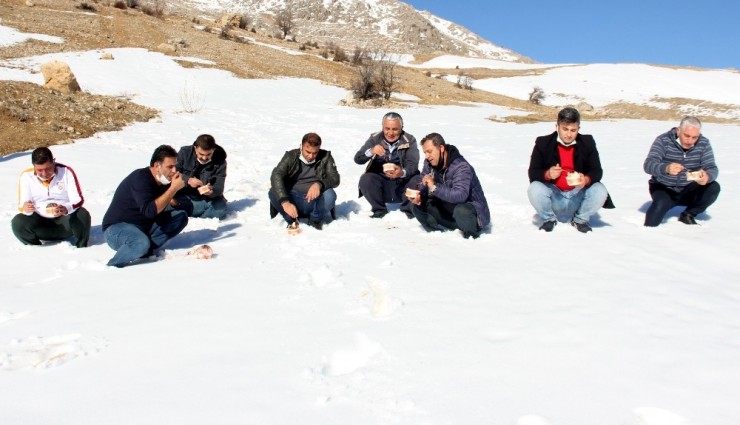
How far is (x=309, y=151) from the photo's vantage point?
529cm

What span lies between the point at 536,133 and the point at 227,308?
10606 millimetres

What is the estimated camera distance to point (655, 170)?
511cm

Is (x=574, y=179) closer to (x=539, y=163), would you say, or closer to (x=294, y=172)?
(x=539, y=163)

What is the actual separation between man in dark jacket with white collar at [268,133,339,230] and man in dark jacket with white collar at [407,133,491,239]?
1048 millimetres

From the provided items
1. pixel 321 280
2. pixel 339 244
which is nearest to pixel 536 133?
pixel 339 244

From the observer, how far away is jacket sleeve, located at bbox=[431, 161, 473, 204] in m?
4.71

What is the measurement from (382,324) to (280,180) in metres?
2.74

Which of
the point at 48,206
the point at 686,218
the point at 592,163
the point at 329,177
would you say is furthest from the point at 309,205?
the point at 686,218

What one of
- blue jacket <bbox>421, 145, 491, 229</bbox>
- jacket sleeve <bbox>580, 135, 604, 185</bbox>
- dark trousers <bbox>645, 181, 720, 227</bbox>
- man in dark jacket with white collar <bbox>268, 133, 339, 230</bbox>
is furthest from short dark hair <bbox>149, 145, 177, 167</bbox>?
dark trousers <bbox>645, 181, 720, 227</bbox>

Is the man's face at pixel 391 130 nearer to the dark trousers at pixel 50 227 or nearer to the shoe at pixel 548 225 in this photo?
the shoe at pixel 548 225

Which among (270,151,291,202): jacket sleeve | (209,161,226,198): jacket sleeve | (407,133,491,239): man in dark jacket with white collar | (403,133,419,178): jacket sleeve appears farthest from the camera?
(403,133,419,178): jacket sleeve

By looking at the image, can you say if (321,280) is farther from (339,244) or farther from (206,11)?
(206,11)

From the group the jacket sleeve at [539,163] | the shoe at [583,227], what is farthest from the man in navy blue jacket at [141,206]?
the shoe at [583,227]

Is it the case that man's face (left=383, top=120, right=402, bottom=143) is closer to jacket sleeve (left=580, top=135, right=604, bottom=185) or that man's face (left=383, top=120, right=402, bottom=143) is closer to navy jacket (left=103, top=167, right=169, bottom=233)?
jacket sleeve (left=580, top=135, right=604, bottom=185)
